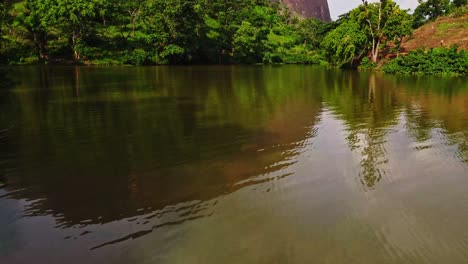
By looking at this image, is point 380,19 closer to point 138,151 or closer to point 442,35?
point 442,35

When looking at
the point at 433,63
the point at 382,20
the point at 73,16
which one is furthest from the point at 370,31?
the point at 73,16

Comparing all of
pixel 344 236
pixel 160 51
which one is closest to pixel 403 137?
pixel 344 236

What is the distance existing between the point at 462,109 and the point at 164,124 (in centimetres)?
1497

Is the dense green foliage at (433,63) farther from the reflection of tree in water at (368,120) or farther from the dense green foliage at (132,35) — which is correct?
the dense green foliage at (132,35)

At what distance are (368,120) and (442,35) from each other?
50.5 m

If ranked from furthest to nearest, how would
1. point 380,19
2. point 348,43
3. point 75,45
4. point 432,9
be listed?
point 432,9 → point 75,45 → point 348,43 → point 380,19

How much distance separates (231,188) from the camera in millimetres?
8711

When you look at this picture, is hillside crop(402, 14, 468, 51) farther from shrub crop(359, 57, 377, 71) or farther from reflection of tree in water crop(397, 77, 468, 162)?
reflection of tree in water crop(397, 77, 468, 162)

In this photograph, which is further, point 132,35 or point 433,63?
point 132,35

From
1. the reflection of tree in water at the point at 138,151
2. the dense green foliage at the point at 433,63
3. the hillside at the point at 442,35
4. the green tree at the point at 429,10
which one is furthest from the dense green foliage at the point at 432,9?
the reflection of tree in water at the point at 138,151

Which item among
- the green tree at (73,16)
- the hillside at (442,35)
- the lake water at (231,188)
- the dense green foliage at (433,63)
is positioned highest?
the green tree at (73,16)

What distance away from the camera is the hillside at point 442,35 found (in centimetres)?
5438

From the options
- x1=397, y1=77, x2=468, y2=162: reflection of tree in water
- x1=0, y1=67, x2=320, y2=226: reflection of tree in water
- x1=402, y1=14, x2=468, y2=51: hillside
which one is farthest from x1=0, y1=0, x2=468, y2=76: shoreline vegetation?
x1=0, y1=67, x2=320, y2=226: reflection of tree in water

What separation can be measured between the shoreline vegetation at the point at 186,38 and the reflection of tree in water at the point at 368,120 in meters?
25.4
